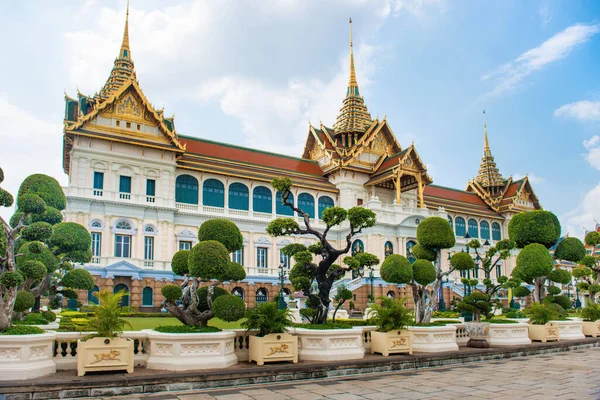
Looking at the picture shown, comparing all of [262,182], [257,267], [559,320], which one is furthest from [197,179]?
[559,320]

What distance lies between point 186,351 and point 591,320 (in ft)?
56.7

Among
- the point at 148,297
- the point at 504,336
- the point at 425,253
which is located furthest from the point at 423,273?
the point at 148,297

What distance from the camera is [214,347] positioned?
1074cm

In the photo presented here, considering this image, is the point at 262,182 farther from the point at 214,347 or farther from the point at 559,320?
the point at 214,347

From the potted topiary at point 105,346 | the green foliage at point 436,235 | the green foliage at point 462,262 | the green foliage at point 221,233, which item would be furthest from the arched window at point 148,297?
the potted topiary at point 105,346

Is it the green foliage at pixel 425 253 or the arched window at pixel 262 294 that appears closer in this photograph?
the green foliage at pixel 425 253

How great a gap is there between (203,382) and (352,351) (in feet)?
13.3

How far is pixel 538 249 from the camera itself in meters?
21.2

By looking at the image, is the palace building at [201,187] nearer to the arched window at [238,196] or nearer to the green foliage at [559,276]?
the arched window at [238,196]

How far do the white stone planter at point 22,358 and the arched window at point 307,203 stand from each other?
107 ft

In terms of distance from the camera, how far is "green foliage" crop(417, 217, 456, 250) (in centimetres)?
1702

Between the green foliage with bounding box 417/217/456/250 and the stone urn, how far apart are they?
2750 millimetres

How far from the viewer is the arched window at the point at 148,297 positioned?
3184 cm

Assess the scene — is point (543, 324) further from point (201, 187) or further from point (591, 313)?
point (201, 187)
